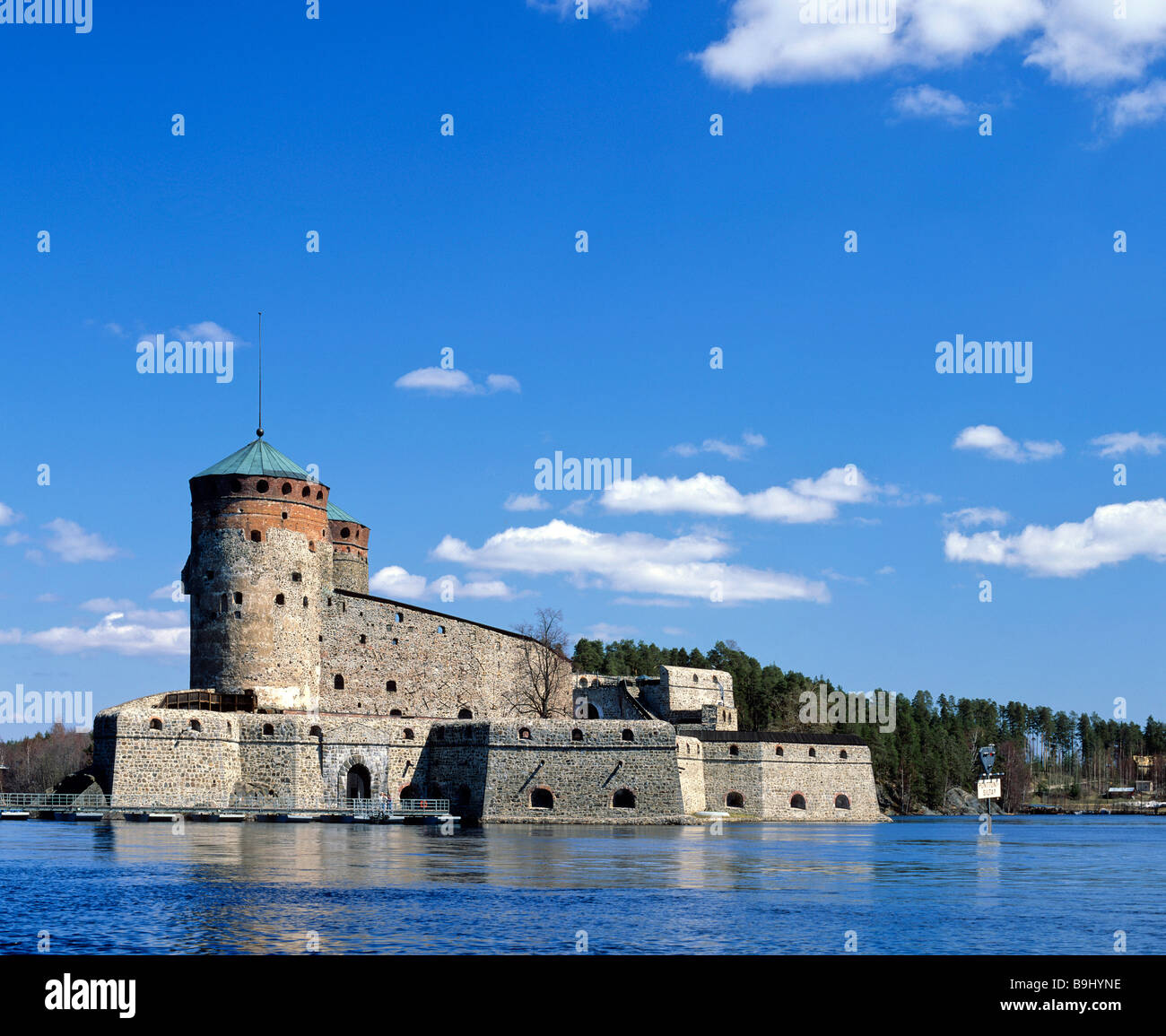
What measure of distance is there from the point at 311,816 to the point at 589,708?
24069 mm

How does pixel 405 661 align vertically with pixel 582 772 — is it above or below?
above

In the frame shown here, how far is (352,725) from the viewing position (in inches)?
2130

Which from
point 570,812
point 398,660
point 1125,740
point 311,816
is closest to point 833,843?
point 570,812

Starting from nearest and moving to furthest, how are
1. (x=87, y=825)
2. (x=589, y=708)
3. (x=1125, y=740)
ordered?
(x=87, y=825), (x=589, y=708), (x=1125, y=740)

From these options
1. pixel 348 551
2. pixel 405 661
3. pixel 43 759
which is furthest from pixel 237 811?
pixel 43 759

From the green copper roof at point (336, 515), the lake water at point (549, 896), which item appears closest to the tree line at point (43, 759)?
the green copper roof at point (336, 515)

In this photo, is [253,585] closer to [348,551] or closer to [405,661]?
[405,661]

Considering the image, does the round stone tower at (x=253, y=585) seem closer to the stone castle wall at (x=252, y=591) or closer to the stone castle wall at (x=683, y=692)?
the stone castle wall at (x=252, y=591)

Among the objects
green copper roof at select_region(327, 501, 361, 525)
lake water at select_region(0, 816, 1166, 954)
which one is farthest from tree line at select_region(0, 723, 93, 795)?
lake water at select_region(0, 816, 1166, 954)

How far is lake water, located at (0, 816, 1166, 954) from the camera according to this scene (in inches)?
727

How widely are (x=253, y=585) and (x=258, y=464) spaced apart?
5.70 m

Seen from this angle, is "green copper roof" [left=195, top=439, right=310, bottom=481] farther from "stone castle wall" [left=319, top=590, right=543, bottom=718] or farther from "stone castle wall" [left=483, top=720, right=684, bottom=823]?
"stone castle wall" [left=483, top=720, right=684, bottom=823]
